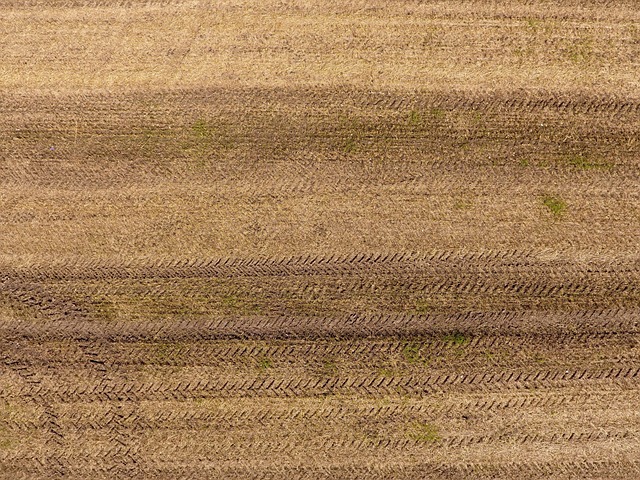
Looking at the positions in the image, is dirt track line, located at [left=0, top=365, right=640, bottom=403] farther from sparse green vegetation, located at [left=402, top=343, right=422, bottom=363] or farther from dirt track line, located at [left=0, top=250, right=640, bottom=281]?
dirt track line, located at [left=0, top=250, right=640, bottom=281]

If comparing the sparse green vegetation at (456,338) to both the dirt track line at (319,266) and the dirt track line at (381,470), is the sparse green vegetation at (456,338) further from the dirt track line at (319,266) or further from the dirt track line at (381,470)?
the dirt track line at (381,470)

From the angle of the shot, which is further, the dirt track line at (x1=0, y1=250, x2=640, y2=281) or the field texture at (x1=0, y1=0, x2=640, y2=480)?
the dirt track line at (x1=0, y1=250, x2=640, y2=281)

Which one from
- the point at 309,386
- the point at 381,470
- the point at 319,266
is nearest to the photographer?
the point at 381,470

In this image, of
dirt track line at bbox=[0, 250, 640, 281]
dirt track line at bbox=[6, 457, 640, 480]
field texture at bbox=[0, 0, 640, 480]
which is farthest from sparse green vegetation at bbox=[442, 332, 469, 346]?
dirt track line at bbox=[6, 457, 640, 480]

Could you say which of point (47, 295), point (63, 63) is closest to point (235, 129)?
point (63, 63)

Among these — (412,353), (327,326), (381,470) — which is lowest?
(381,470)

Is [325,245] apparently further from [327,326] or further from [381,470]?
[381,470]

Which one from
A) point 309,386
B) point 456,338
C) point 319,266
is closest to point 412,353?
point 456,338

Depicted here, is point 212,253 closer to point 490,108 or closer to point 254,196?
point 254,196
